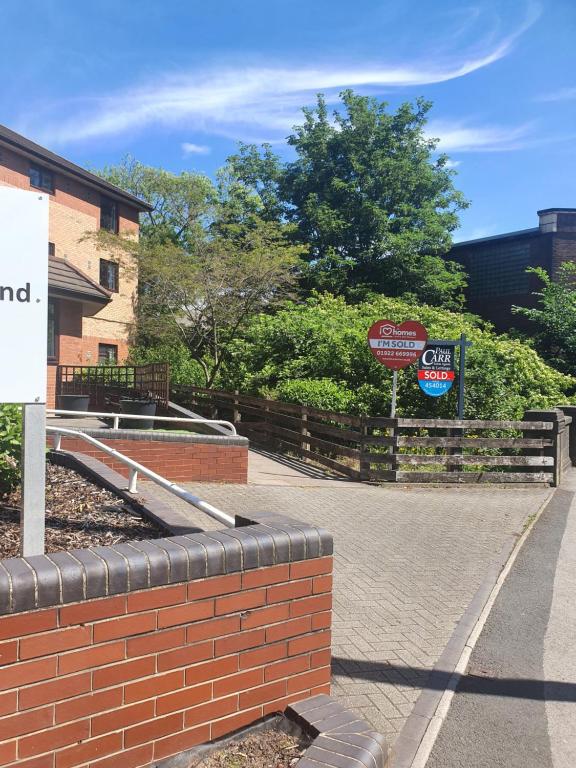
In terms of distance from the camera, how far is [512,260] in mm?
29391

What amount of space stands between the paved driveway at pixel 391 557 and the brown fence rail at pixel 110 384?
5410 mm

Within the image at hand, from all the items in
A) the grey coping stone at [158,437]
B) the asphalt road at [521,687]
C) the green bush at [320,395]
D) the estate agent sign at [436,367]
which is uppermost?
the estate agent sign at [436,367]

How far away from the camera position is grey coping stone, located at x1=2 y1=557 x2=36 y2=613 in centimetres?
240

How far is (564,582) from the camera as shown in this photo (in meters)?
6.34

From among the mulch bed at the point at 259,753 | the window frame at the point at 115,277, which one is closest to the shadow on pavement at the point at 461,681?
the mulch bed at the point at 259,753

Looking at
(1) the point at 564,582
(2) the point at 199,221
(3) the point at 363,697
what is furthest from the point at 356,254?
(3) the point at 363,697

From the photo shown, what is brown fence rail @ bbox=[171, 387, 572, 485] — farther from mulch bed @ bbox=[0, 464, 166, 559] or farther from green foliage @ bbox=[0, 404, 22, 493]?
green foliage @ bbox=[0, 404, 22, 493]

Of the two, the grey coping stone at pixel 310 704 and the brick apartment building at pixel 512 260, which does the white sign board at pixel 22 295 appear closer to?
the grey coping stone at pixel 310 704

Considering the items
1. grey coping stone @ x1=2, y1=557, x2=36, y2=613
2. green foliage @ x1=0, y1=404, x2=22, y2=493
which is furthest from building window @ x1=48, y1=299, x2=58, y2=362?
grey coping stone @ x1=2, y1=557, x2=36, y2=613

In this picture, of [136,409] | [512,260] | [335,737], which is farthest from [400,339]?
[512,260]

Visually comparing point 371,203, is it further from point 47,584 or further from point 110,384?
point 47,584

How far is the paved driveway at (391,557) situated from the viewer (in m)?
4.11

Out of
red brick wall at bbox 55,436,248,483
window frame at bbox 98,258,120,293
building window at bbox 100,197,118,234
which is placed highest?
building window at bbox 100,197,118,234

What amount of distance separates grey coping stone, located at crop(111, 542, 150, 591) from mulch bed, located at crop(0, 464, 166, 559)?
5.07 ft
